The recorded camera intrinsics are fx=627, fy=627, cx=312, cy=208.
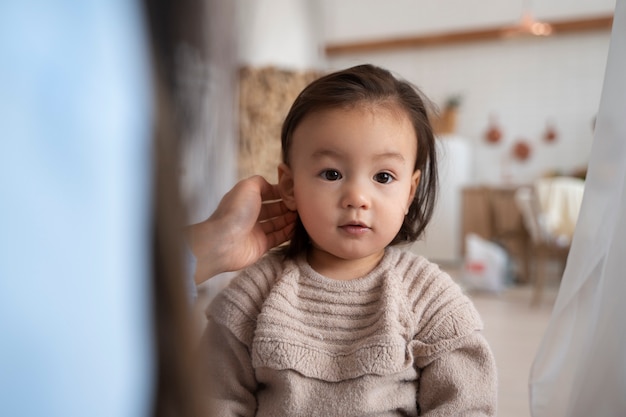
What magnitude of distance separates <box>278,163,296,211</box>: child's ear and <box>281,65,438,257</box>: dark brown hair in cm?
2

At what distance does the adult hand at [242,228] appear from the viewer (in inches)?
36.8

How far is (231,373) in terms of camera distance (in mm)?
927

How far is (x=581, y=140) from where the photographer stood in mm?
6516

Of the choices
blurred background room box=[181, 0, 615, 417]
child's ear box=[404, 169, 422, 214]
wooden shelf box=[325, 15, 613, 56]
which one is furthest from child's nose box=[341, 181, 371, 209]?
wooden shelf box=[325, 15, 613, 56]

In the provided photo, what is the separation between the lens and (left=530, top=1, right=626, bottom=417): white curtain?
812 millimetres

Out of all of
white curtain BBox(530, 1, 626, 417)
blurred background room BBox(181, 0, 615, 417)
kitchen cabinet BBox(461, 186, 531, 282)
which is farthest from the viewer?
kitchen cabinet BBox(461, 186, 531, 282)

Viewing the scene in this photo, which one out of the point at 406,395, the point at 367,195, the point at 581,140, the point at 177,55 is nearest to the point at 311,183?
the point at 367,195

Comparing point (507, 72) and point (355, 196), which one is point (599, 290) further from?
point (507, 72)

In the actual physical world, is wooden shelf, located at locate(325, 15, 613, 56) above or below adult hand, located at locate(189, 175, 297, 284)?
above

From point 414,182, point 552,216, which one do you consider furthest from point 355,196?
point 552,216

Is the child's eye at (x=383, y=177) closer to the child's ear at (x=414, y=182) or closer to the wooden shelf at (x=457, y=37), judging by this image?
the child's ear at (x=414, y=182)

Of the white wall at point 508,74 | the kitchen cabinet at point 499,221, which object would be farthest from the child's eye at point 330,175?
the white wall at point 508,74

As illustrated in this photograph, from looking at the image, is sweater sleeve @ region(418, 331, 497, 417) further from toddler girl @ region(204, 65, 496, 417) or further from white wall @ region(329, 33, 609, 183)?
white wall @ region(329, 33, 609, 183)

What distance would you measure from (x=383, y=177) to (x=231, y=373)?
365mm
